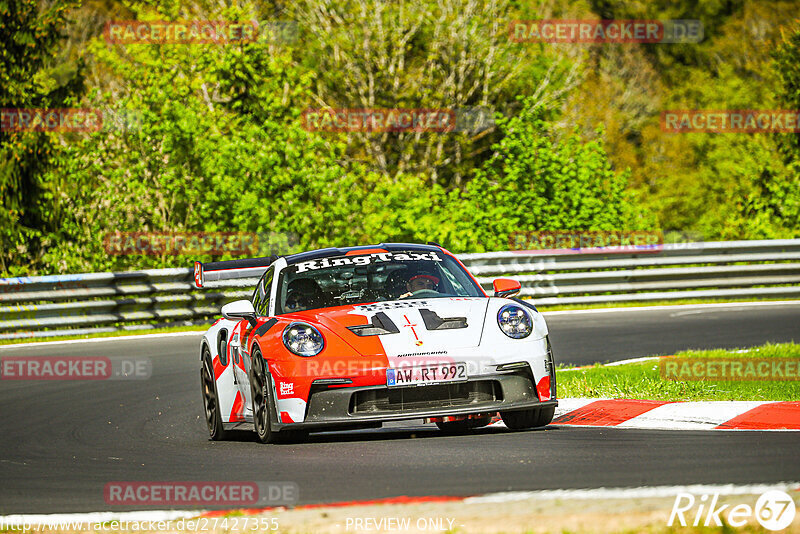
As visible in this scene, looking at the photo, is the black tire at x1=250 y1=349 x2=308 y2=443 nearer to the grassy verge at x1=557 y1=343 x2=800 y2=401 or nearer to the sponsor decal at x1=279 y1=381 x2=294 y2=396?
the sponsor decal at x1=279 y1=381 x2=294 y2=396

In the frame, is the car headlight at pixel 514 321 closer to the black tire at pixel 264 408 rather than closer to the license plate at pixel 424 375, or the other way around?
the license plate at pixel 424 375

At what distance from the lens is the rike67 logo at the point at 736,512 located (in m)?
4.52

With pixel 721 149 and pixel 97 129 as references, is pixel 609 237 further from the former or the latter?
pixel 721 149

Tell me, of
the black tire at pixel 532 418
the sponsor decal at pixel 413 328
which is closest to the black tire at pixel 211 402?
the sponsor decal at pixel 413 328

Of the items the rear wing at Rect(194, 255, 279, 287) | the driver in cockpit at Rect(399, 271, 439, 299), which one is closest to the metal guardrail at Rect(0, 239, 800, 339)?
the rear wing at Rect(194, 255, 279, 287)

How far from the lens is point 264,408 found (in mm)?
7934

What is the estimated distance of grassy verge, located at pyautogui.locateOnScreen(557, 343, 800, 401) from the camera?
29.9 feet

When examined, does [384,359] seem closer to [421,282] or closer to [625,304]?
[421,282]

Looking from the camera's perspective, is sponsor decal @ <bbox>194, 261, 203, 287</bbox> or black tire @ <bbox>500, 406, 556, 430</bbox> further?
sponsor decal @ <bbox>194, 261, 203, 287</bbox>

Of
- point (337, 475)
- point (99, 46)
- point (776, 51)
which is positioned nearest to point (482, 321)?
point (337, 475)

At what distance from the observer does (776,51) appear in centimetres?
2920

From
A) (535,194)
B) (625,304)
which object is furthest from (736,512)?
(535,194)

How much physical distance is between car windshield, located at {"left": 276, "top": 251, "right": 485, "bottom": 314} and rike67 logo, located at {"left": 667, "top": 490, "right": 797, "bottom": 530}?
3.90 m

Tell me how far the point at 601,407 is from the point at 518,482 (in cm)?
329
